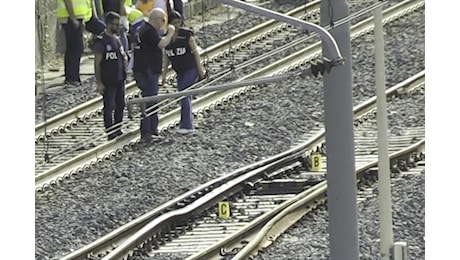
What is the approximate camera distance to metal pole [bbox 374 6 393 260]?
36.7 feet

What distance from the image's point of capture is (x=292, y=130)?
18.8 metres

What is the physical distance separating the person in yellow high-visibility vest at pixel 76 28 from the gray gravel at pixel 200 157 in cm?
251

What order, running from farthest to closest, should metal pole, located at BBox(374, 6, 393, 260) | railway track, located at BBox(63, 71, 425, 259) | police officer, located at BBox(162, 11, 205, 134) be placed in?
police officer, located at BBox(162, 11, 205, 134) → railway track, located at BBox(63, 71, 425, 259) → metal pole, located at BBox(374, 6, 393, 260)

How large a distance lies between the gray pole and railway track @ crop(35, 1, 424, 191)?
491 centimetres

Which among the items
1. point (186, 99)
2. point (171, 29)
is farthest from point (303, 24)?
point (171, 29)

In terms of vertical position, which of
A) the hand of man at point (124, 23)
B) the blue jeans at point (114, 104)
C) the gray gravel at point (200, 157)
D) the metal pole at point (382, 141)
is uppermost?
the metal pole at point (382, 141)

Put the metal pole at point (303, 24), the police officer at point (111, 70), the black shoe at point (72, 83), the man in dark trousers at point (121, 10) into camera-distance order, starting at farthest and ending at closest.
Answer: the man in dark trousers at point (121, 10)
the black shoe at point (72, 83)
the police officer at point (111, 70)
the metal pole at point (303, 24)

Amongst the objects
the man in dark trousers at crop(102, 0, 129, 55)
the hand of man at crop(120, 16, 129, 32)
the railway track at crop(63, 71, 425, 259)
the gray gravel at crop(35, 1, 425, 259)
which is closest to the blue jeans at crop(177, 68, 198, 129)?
the gray gravel at crop(35, 1, 425, 259)

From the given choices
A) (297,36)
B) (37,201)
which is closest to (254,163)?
(37,201)

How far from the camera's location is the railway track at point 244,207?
575 inches

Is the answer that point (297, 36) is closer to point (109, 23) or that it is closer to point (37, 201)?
point (109, 23)

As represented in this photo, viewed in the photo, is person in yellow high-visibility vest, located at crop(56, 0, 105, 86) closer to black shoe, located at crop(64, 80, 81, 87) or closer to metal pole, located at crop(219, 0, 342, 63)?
black shoe, located at crop(64, 80, 81, 87)

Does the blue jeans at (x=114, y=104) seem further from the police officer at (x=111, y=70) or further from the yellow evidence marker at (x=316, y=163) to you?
the yellow evidence marker at (x=316, y=163)

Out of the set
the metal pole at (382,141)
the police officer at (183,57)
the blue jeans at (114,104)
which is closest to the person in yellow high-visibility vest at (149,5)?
the police officer at (183,57)
